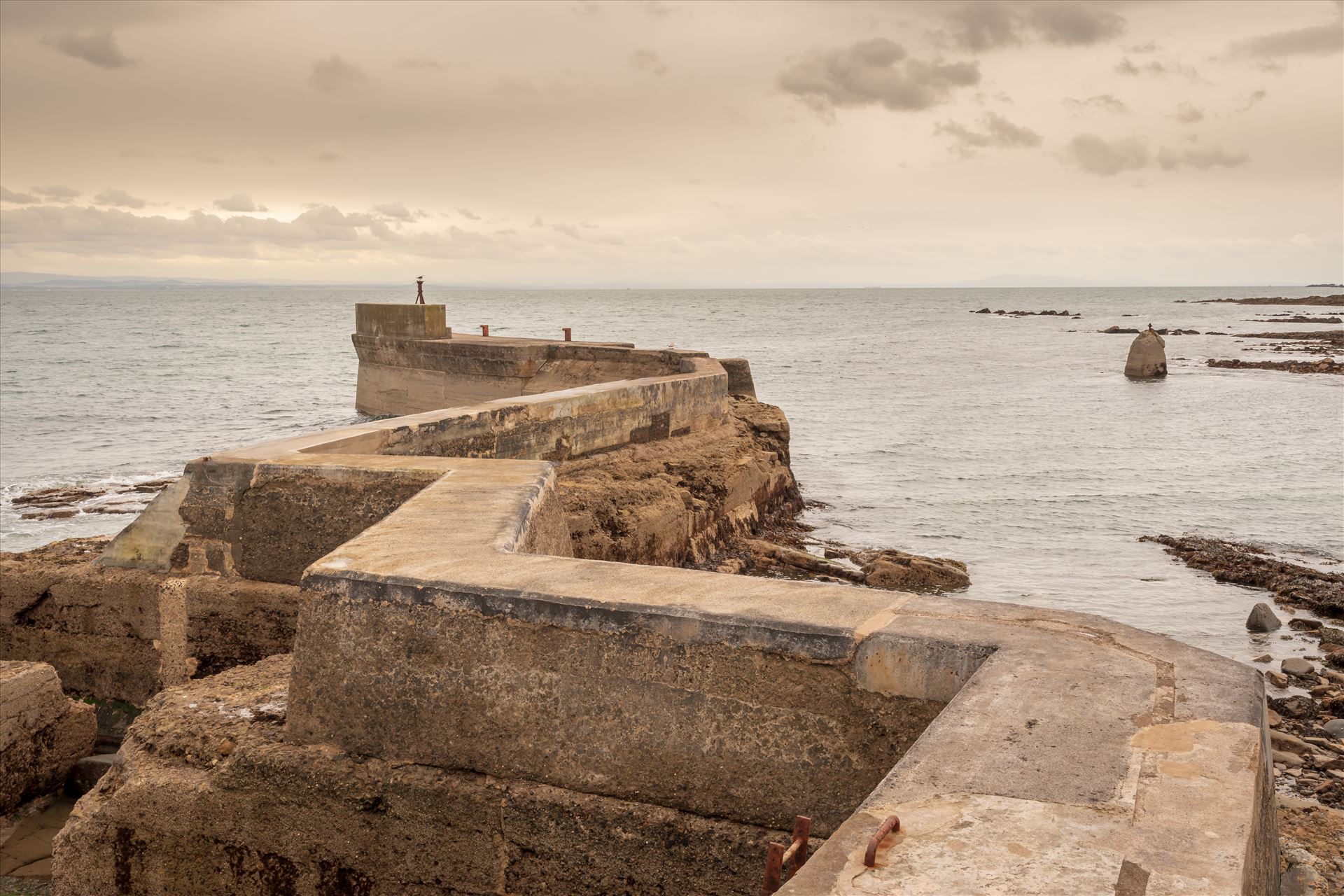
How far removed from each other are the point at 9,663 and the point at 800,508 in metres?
11.7

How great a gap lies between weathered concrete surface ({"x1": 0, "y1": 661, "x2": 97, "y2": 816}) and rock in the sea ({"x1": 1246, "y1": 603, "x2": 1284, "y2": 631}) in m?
10.1

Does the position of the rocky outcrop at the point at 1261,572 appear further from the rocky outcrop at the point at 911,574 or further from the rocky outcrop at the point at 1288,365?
the rocky outcrop at the point at 1288,365

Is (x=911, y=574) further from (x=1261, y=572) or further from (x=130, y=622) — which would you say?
(x=130, y=622)

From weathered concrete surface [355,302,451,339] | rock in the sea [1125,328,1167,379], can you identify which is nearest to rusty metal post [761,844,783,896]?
weathered concrete surface [355,302,451,339]

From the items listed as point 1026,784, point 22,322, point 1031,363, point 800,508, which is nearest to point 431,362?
point 800,508

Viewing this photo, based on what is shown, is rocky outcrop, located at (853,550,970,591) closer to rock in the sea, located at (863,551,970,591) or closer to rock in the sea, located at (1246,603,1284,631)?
rock in the sea, located at (863,551,970,591)

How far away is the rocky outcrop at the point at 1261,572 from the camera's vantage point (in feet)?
38.4

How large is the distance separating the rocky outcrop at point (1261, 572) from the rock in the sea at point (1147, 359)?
26.4 meters

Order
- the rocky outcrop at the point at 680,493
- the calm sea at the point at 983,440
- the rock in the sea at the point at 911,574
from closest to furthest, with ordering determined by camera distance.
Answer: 1. the rocky outcrop at the point at 680,493
2. the rock in the sea at the point at 911,574
3. the calm sea at the point at 983,440

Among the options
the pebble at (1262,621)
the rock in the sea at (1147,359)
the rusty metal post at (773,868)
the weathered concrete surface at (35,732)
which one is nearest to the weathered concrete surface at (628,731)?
the rusty metal post at (773,868)

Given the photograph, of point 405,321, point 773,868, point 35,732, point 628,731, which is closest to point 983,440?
point 405,321

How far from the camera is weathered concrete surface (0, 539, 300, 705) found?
5555mm

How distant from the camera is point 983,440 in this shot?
80.6 ft

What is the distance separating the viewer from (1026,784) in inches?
89.5
